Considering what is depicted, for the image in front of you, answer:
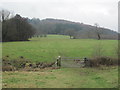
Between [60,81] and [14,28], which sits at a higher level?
[14,28]

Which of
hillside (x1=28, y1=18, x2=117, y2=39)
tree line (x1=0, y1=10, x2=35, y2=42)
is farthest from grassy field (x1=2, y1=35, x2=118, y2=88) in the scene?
hillside (x1=28, y1=18, x2=117, y2=39)

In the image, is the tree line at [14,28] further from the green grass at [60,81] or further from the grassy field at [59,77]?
the green grass at [60,81]

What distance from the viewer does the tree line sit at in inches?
2214

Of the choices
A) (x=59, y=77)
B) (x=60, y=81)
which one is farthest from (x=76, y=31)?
(x=60, y=81)

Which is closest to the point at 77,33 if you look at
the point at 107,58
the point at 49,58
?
the point at 49,58

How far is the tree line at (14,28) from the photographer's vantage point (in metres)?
56.2

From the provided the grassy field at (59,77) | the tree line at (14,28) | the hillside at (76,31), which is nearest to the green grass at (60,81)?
the grassy field at (59,77)

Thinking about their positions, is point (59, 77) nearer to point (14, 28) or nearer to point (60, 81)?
point (60, 81)

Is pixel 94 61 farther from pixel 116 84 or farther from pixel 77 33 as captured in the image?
pixel 77 33

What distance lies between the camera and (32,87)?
386 inches

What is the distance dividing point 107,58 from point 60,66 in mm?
5422

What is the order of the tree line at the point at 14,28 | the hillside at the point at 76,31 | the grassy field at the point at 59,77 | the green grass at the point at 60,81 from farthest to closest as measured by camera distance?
the hillside at the point at 76,31 < the tree line at the point at 14,28 < the grassy field at the point at 59,77 < the green grass at the point at 60,81

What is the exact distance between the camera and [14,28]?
189 feet

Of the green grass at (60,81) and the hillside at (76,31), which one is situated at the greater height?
the hillside at (76,31)
